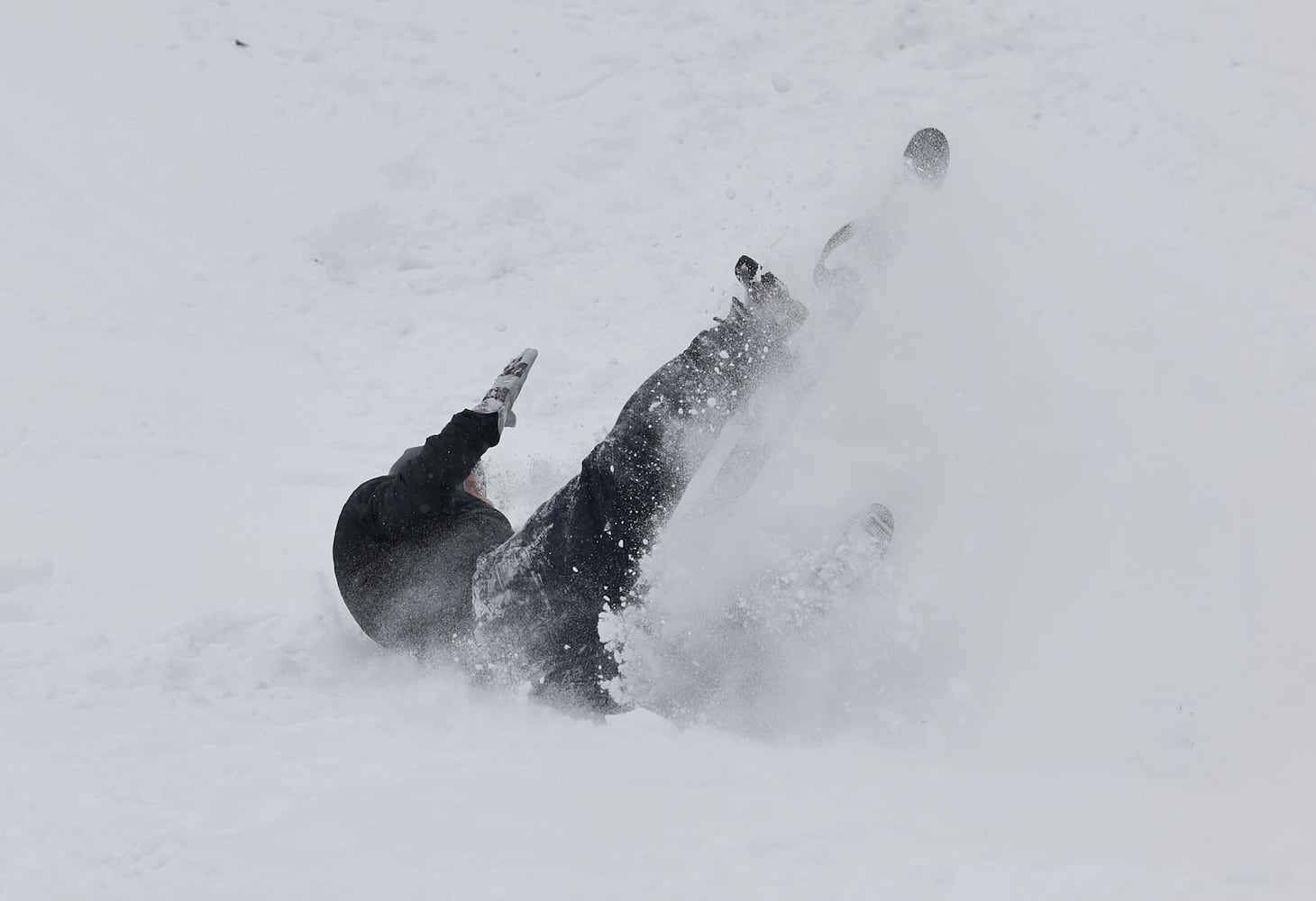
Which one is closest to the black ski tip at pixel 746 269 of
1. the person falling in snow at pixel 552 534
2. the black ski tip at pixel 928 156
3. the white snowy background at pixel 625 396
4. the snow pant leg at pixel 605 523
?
the person falling in snow at pixel 552 534

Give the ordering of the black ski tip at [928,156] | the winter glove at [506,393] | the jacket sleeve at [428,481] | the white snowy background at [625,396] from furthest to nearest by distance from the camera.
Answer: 1. the black ski tip at [928,156]
2. the winter glove at [506,393]
3. the jacket sleeve at [428,481]
4. the white snowy background at [625,396]

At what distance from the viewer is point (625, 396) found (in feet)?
16.6

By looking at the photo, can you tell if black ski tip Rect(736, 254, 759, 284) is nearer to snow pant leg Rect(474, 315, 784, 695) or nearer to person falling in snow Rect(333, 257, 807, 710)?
person falling in snow Rect(333, 257, 807, 710)

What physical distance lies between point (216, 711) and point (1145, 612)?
2.57 meters

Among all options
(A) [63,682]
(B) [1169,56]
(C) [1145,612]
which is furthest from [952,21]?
(A) [63,682]

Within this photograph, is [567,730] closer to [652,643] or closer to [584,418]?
[652,643]

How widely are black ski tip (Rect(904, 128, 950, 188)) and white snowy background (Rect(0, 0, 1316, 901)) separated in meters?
0.19

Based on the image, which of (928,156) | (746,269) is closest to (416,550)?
(746,269)

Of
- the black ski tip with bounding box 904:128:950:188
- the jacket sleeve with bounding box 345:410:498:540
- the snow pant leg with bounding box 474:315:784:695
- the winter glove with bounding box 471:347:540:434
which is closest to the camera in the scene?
the snow pant leg with bounding box 474:315:784:695

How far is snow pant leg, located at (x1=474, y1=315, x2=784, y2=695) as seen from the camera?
9.43 ft

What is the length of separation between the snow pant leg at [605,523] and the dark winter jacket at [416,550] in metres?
0.11

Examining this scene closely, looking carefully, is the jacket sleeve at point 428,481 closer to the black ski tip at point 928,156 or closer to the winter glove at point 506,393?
the winter glove at point 506,393

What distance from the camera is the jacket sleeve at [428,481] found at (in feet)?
9.89

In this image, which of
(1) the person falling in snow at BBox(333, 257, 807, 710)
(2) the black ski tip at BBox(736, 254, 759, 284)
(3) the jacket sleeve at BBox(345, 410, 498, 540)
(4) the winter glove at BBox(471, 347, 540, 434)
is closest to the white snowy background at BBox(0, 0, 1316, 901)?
(1) the person falling in snow at BBox(333, 257, 807, 710)
